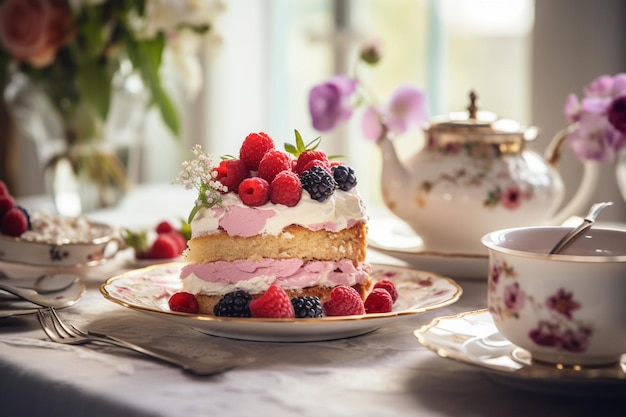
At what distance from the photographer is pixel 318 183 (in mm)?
1208

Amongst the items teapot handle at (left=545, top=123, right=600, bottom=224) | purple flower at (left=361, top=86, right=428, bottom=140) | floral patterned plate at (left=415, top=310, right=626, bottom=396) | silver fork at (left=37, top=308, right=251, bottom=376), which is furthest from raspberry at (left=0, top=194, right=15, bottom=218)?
teapot handle at (left=545, top=123, right=600, bottom=224)

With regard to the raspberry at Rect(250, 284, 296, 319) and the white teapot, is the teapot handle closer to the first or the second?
the white teapot

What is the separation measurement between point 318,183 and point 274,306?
204mm

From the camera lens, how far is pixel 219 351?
41.4 inches

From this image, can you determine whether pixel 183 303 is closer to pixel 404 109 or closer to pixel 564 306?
pixel 564 306

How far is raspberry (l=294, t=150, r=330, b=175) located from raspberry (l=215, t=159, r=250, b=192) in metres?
0.07

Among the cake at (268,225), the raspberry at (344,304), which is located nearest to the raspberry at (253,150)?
the cake at (268,225)

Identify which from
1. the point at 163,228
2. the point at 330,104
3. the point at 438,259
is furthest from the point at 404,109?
the point at 163,228

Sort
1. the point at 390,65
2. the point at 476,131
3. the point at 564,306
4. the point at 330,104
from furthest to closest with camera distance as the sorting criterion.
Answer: the point at 390,65 < the point at 330,104 < the point at 476,131 < the point at 564,306

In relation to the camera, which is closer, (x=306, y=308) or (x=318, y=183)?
(x=306, y=308)

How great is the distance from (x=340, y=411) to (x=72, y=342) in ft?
1.30

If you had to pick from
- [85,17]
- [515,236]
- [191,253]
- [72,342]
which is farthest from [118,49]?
[515,236]

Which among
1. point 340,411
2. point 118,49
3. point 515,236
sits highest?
point 118,49

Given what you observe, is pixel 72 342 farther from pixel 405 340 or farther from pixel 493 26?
pixel 493 26
